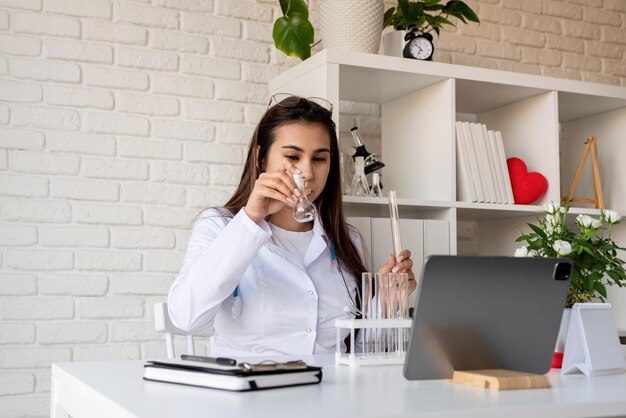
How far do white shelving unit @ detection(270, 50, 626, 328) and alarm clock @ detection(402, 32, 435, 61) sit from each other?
0.05m

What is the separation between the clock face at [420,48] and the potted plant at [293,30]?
359 mm

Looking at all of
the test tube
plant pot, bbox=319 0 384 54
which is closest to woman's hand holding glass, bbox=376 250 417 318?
the test tube

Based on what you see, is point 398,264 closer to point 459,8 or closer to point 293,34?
point 293,34

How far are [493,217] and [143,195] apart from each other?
139cm

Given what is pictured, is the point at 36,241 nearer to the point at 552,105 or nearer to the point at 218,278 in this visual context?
the point at 218,278

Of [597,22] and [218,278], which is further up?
[597,22]

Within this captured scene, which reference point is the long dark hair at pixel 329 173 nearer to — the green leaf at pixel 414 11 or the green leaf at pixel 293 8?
the green leaf at pixel 293 8

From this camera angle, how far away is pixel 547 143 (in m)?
3.14

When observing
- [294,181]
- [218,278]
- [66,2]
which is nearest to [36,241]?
[66,2]

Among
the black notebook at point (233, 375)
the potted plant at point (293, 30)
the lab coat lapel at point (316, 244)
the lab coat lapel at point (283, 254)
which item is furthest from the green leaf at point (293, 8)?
the black notebook at point (233, 375)

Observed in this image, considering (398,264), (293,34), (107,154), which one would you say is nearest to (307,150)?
(398,264)

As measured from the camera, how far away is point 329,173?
2.53 meters

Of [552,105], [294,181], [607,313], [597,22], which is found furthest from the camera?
[597,22]

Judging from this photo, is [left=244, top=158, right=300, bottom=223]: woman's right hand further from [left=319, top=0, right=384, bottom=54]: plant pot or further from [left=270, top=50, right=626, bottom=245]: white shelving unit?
[left=319, top=0, right=384, bottom=54]: plant pot
